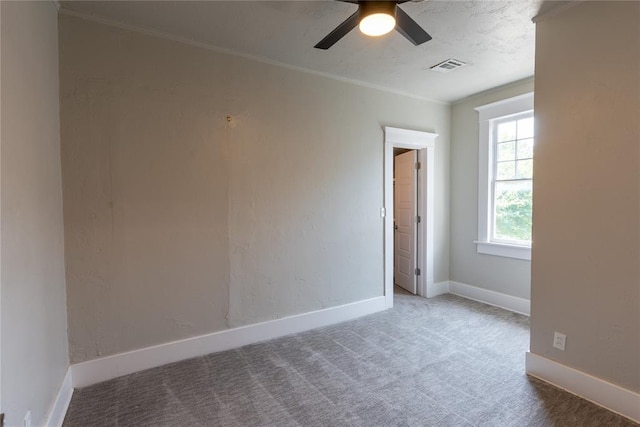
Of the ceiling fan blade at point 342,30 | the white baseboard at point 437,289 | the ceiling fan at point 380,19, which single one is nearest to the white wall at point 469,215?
the white baseboard at point 437,289

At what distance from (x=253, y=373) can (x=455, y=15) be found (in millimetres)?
3177

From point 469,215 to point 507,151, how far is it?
95 centimetres

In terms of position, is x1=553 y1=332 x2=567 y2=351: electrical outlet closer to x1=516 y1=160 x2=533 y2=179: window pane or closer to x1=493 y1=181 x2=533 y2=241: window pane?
x1=493 y1=181 x2=533 y2=241: window pane

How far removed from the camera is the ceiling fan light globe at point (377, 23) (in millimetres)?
1844

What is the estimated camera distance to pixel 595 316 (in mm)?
2162

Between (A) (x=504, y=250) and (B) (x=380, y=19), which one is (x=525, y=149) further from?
(B) (x=380, y=19)

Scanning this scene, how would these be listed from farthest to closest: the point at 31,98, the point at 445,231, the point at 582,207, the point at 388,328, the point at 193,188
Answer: the point at 445,231
the point at 388,328
the point at 193,188
the point at 582,207
the point at 31,98

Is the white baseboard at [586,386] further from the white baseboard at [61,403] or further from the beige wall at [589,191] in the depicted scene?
the white baseboard at [61,403]

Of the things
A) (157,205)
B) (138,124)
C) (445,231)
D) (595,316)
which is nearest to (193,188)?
(157,205)

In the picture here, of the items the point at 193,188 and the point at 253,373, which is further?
the point at 193,188

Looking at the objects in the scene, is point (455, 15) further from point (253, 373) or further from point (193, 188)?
point (253, 373)

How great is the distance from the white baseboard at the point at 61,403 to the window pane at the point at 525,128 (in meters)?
4.91

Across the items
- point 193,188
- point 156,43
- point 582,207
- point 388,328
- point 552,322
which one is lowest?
point 388,328

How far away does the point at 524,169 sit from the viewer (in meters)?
3.76
